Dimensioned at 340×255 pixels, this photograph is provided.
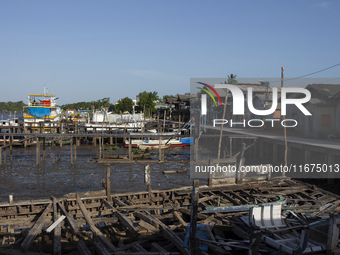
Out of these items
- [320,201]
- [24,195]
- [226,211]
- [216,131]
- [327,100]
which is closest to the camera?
[226,211]

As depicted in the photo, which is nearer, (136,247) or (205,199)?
(136,247)

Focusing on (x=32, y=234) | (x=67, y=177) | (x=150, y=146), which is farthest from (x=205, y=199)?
(x=150, y=146)

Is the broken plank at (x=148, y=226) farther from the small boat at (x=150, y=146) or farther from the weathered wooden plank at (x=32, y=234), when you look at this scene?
the small boat at (x=150, y=146)

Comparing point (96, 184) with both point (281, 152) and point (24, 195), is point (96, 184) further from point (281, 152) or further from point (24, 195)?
point (281, 152)

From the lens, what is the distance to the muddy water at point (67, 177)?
19312 mm

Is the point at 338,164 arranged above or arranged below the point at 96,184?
above

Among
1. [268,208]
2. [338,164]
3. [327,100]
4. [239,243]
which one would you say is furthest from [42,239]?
[327,100]

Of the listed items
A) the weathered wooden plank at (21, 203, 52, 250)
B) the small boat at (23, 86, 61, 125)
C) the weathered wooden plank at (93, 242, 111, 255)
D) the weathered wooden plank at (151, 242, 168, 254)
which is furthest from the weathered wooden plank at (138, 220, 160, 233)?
the small boat at (23, 86, 61, 125)

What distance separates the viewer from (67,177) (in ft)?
75.6

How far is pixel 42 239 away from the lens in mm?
10000

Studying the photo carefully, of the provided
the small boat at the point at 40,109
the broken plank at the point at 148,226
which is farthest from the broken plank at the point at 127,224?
the small boat at the point at 40,109

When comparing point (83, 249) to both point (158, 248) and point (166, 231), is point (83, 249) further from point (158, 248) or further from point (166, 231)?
point (166, 231)

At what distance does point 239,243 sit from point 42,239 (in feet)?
21.3

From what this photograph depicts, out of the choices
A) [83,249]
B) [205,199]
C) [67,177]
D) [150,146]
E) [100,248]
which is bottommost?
[67,177]
